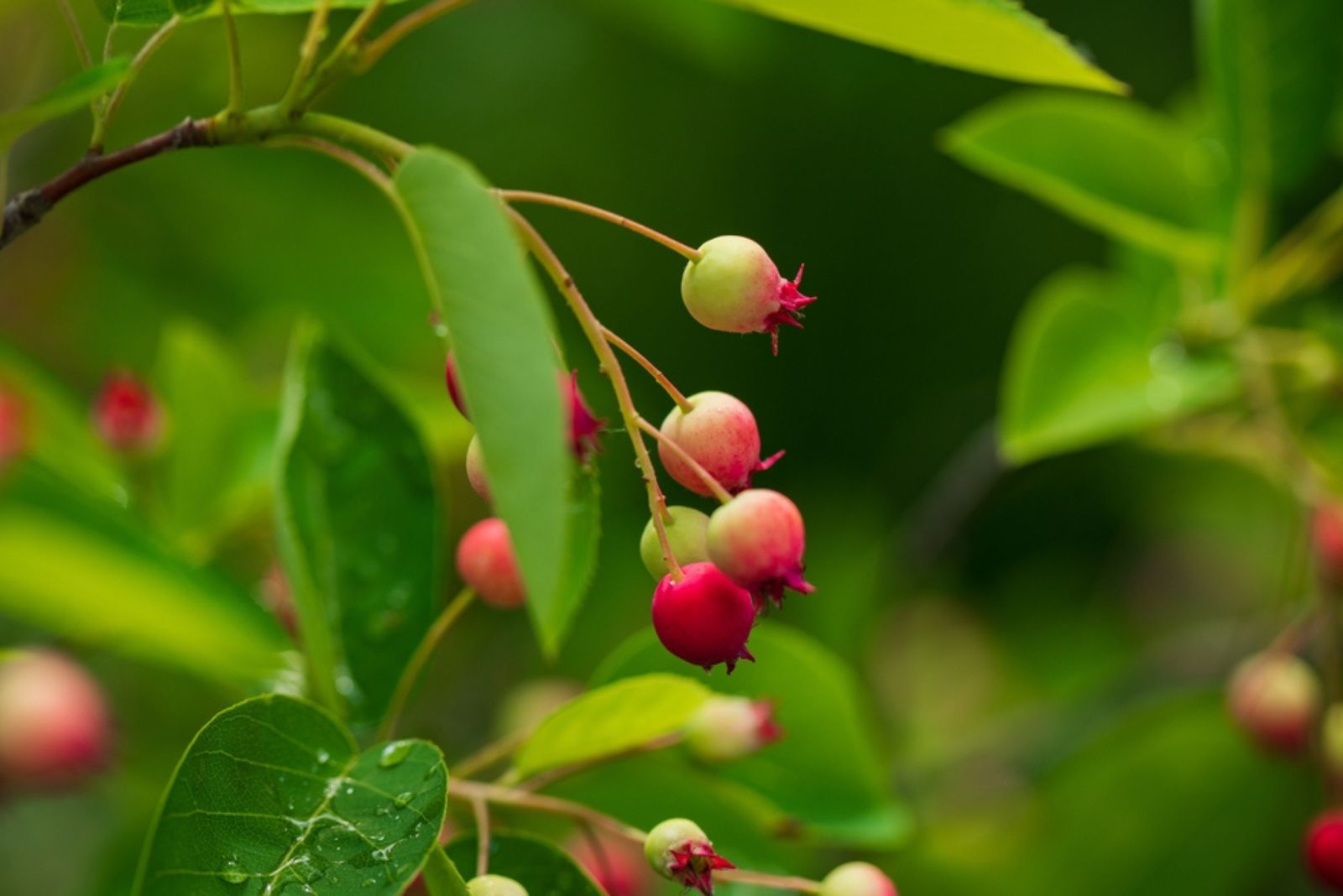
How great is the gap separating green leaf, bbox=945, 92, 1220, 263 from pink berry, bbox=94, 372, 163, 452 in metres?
0.83

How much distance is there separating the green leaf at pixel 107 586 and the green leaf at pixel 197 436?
0.44m

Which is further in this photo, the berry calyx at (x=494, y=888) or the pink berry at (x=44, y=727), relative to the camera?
the pink berry at (x=44, y=727)

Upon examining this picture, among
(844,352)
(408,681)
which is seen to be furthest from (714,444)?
(844,352)

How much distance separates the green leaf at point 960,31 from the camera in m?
0.63

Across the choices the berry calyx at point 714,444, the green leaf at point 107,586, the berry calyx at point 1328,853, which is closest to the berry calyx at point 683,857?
the berry calyx at point 714,444

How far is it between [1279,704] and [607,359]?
101 cm

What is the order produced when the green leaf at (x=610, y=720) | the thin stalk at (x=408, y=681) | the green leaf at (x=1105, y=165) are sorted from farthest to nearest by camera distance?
1. the green leaf at (x=1105, y=165)
2. the thin stalk at (x=408, y=681)
3. the green leaf at (x=610, y=720)

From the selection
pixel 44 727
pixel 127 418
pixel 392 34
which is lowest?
pixel 44 727

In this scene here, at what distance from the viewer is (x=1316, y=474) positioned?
147 centimetres

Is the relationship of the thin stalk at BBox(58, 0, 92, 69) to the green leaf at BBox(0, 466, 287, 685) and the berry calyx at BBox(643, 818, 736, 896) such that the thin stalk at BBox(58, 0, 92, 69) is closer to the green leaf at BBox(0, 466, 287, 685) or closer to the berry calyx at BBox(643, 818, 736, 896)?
the green leaf at BBox(0, 466, 287, 685)

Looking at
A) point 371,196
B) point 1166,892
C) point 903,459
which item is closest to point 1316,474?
point 1166,892

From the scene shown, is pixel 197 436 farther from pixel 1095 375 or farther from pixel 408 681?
pixel 1095 375

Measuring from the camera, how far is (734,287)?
648 millimetres

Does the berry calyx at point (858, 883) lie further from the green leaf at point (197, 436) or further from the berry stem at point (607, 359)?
the green leaf at point (197, 436)
